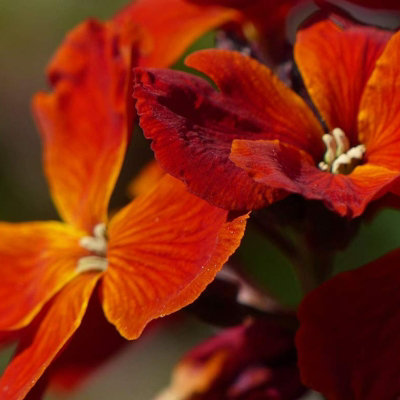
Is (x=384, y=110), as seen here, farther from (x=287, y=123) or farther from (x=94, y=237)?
(x=94, y=237)

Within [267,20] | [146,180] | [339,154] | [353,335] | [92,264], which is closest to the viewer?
[353,335]

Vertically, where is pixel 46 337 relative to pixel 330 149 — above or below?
below

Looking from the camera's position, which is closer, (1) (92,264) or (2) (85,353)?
(1) (92,264)

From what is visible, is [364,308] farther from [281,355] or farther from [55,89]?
[55,89]

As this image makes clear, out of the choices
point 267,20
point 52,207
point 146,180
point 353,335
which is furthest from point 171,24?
point 52,207

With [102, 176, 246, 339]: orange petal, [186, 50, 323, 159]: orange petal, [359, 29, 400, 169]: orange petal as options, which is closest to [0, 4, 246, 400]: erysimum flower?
[102, 176, 246, 339]: orange petal

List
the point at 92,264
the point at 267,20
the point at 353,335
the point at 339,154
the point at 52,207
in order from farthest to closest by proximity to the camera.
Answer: the point at 52,207, the point at 267,20, the point at 92,264, the point at 339,154, the point at 353,335

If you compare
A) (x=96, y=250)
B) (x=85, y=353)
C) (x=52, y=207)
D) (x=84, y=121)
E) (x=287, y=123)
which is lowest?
(x=52, y=207)

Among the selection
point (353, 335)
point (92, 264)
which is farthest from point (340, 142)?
point (92, 264)

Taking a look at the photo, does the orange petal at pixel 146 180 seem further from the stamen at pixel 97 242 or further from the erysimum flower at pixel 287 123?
the erysimum flower at pixel 287 123
